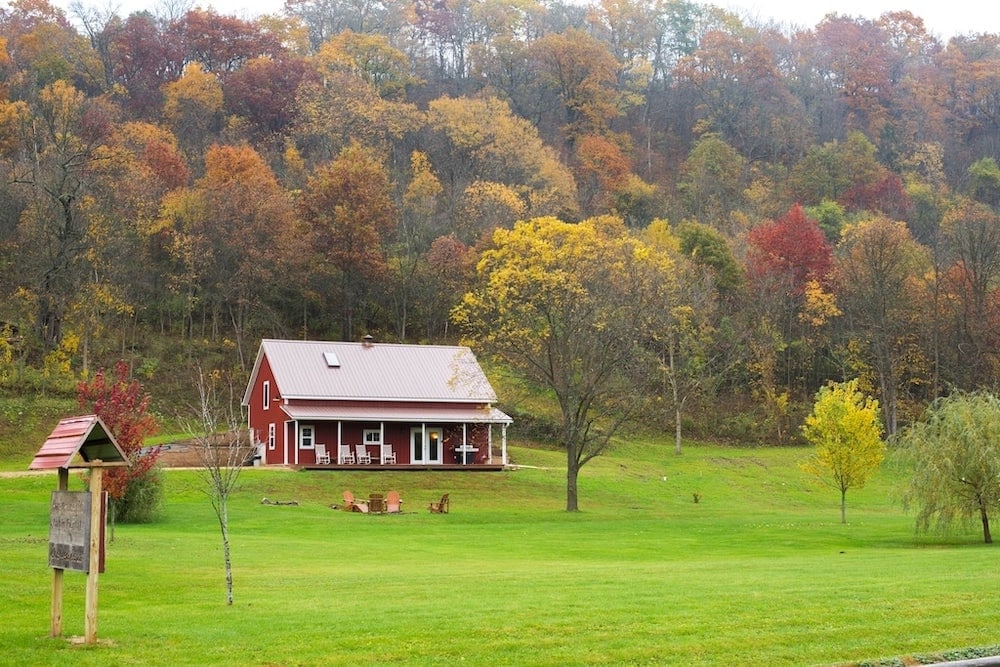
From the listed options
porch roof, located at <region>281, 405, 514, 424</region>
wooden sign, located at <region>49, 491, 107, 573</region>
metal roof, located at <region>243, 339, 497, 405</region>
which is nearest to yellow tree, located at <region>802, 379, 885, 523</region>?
porch roof, located at <region>281, 405, 514, 424</region>

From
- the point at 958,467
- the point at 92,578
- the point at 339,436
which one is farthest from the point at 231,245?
the point at 92,578

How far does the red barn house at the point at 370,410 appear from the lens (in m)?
54.1

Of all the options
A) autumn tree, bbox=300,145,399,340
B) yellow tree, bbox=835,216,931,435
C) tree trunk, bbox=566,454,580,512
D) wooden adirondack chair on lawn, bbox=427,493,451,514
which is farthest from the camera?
autumn tree, bbox=300,145,399,340

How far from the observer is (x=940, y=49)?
421 feet

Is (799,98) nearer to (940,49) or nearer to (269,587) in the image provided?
(940,49)

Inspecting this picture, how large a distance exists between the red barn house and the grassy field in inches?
394

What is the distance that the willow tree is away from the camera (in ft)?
148

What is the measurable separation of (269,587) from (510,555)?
10983 mm

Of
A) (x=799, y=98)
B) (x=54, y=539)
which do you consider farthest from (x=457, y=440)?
(x=799, y=98)

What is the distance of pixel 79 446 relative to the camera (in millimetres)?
14234

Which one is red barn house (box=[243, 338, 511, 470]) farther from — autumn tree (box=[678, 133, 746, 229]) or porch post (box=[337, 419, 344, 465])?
autumn tree (box=[678, 133, 746, 229])

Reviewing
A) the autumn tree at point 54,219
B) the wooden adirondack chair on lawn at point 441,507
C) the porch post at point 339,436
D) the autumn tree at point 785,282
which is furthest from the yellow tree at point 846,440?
the autumn tree at point 54,219

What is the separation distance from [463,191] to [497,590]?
210 feet

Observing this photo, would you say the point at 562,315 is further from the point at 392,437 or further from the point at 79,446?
the point at 79,446
